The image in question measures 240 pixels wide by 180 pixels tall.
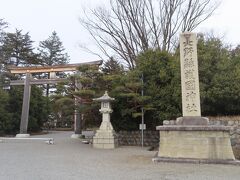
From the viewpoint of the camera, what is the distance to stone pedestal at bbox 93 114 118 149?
15.2 m

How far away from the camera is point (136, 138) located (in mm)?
17188

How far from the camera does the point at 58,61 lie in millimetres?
47438

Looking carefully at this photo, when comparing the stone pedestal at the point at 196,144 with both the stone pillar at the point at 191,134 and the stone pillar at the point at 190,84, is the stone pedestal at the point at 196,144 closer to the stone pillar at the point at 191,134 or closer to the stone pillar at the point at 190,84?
the stone pillar at the point at 191,134

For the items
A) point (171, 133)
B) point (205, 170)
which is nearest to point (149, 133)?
point (171, 133)

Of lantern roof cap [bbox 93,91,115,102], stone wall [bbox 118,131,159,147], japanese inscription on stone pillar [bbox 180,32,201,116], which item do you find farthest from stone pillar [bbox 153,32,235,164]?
stone wall [bbox 118,131,159,147]

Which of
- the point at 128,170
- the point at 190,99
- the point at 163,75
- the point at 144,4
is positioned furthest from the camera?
the point at 144,4

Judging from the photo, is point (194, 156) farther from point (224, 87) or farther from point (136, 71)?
point (136, 71)

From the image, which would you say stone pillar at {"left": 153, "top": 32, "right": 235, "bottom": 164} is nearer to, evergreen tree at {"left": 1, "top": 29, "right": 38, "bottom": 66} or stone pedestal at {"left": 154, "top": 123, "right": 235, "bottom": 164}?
stone pedestal at {"left": 154, "top": 123, "right": 235, "bottom": 164}

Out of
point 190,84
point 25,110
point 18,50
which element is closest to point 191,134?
point 190,84

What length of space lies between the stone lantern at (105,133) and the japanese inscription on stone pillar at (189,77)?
18.0 feet

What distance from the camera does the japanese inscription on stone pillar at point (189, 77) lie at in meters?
10.6

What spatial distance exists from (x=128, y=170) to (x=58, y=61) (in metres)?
41.3

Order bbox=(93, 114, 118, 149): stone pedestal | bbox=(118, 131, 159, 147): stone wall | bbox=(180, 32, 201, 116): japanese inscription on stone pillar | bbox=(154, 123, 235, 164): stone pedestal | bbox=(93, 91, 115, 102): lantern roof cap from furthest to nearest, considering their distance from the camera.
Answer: bbox=(118, 131, 159, 147): stone wall → bbox=(93, 91, 115, 102): lantern roof cap → bbox=(93, 114, 118, 149): stone pedestal → bbox=(180, 32, 201, 116): japanese inscription on stone pillar → bbox=(154, 123, 235, 164): stone pedestal

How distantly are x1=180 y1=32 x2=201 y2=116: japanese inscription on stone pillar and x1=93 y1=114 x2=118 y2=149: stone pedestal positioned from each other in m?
5.77
